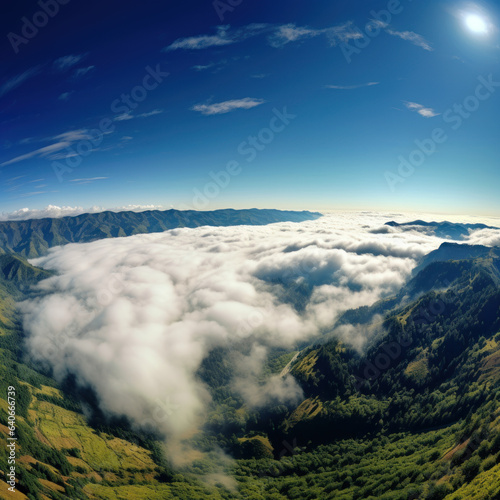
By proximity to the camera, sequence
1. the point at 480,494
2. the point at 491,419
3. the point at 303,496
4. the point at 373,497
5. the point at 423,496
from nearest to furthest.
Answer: the point at 480,494 < the point at 423,496 < the point at 491,419 < the point at 373,497 < the point at 303,496

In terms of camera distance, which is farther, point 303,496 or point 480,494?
point 303,496

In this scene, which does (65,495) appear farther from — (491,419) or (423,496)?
(491,419)

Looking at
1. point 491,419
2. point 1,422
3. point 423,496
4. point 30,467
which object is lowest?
point 30,467

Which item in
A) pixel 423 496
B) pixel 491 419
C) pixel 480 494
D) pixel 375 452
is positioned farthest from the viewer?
pixel 375 452

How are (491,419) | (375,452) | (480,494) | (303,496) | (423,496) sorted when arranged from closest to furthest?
(480,494) → (423,496) → (491,419) → (303,496) → (375,452)

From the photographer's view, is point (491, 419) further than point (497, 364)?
No

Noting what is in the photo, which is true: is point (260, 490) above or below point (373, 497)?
below

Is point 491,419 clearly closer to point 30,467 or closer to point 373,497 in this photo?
point 373,497

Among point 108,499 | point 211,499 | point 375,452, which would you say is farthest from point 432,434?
point 108,499

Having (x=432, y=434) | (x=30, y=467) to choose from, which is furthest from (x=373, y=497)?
(x=30, y=467)
